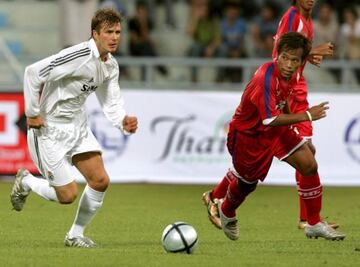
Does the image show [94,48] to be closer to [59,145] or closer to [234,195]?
[59,145]

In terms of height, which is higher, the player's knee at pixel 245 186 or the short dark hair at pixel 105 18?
the short dark hair at pixel 105 18

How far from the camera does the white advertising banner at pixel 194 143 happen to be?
1563 centimetres

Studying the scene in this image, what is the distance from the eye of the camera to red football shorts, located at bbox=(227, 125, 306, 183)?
30.6 feet

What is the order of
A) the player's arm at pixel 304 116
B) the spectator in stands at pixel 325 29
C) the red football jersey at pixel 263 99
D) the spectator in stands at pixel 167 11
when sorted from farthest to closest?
the spectator in stands at pixel 167 11, the spectator in stands at pixel 325 29, the red football jersey at pixel 263 99, the player's arm at pixel 304 116

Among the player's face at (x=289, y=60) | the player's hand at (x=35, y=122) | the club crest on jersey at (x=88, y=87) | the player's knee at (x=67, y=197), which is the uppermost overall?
the player's face at (x=289, y=60)

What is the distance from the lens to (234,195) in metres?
9.58

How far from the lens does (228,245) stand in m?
9.28

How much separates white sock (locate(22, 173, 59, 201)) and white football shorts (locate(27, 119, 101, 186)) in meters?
0.11

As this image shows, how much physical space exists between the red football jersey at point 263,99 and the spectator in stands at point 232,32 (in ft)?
28.5

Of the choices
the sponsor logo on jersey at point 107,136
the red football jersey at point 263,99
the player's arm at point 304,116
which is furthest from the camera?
the sponsor logo on jersey at point 107,136

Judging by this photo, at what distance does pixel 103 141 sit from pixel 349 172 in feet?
11.5

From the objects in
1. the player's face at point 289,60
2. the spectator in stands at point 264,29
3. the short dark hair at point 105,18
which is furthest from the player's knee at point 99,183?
the spectator in stands at point 264,29

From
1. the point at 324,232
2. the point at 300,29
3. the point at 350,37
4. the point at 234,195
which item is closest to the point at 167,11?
the point at 350,37

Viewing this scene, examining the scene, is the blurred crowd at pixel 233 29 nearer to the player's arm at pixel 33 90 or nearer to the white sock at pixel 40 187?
the white sock at pixel 40 187
